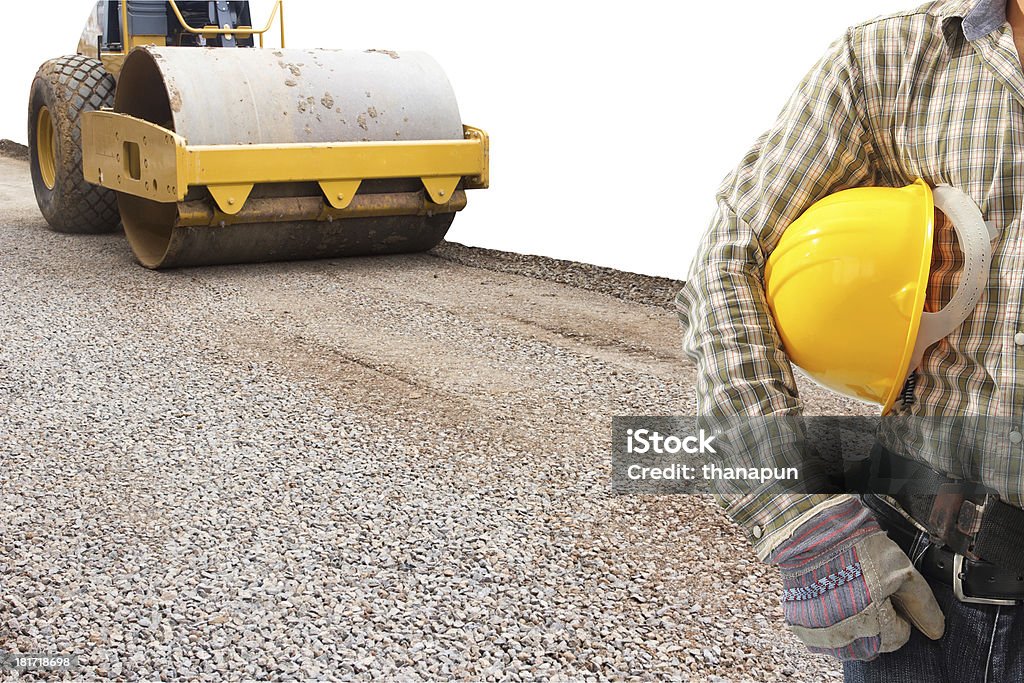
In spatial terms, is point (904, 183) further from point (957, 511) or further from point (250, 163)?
point (250, 163)

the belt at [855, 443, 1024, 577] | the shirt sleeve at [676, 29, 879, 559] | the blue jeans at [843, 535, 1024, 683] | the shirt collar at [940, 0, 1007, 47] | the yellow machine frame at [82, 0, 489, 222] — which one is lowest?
the yellow machine frame at [82, 0, 489, 222]

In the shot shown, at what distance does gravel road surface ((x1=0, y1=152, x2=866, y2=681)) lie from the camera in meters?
2.57

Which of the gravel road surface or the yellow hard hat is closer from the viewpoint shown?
the yellow hard hat

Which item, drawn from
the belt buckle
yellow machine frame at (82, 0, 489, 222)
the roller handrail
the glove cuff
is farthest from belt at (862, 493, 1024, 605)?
the roller handrail

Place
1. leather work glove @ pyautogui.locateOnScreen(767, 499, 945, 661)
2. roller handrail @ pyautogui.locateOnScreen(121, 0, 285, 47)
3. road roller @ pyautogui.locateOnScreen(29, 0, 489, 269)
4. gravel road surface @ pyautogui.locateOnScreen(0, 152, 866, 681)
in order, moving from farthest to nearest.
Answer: roller handrail @ pyautogui.locateOnScreen(121, 0, 285, 47) → road roller @ pyautogui.locateOnScreen(29, 0, 489, 269) → gravel road surface @ pyautogui.locateOnScreen(0, 152, 866, 681) → leather work glove @ pyautogui.locateOnScreen(767, 499, 945, 661)

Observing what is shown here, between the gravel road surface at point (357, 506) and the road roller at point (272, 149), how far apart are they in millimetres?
778

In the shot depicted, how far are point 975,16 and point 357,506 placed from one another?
242 cm

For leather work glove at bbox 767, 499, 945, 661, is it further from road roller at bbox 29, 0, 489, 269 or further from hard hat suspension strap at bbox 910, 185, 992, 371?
road roller at bbox 29, 0, 489, 269

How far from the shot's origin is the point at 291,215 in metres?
6.42

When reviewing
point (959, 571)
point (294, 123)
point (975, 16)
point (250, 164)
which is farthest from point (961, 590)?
point (294, 123)

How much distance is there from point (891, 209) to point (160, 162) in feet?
17.7

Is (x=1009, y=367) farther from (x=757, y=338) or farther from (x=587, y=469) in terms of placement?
(x=587, y=469)

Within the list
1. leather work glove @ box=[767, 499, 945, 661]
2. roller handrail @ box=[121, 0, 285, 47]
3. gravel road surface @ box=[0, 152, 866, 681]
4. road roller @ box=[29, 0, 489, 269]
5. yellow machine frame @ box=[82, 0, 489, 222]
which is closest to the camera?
leather work glove @ box=[767, 499, 945, 661]

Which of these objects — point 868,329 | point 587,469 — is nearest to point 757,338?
point 868,329
